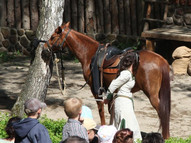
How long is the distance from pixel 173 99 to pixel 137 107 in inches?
44.7

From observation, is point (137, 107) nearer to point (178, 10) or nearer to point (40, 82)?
point (40, 82)

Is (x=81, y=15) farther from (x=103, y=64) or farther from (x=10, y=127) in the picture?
(x=10, y=127)

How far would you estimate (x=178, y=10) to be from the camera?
50.2 ft

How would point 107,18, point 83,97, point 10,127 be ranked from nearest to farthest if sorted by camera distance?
point 10,127
point 83,97
point 107,18

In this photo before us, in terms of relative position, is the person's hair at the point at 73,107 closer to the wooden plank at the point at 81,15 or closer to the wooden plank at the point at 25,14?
the wooden plank at the point at 81,15

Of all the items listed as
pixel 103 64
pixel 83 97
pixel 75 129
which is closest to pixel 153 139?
pixel 75 129

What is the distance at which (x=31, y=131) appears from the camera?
5777 millimetres

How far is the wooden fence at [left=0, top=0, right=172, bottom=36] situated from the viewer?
1625 centimetres

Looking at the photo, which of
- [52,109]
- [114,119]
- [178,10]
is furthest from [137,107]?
[178,10]

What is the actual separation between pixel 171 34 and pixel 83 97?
12.5ft

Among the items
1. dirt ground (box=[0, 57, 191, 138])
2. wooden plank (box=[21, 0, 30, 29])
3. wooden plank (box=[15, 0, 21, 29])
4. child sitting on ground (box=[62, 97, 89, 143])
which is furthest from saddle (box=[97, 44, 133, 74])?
wooden plank (box=[15, 0, 21, 29])

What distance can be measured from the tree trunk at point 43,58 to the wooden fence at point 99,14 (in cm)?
680

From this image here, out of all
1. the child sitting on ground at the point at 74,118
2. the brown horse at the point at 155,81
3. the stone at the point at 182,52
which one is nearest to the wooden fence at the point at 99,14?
the stone at the point at 182,52

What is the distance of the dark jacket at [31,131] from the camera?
576cm
